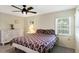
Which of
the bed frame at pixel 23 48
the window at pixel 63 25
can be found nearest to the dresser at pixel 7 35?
the bed frame at pixel 23 48

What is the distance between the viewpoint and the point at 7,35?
235 centimetres

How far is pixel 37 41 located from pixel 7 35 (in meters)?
1.15

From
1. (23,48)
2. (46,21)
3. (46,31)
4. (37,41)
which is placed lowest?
(23,48)

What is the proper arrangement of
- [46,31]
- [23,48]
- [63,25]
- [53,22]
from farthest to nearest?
[23,48], [46,31], [53,22], [63,25]

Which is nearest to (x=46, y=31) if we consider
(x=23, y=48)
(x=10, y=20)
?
(x=23, y=48)

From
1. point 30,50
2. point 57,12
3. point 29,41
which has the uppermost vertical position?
point 57,12

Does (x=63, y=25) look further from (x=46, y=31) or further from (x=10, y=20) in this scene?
(x=10, y=20)

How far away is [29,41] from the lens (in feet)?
Result: 6.06

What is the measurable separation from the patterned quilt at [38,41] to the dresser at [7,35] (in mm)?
167

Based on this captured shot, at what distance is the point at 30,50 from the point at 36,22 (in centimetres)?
69

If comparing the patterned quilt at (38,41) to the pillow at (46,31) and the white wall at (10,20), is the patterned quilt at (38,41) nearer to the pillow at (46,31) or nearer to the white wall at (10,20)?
the pillow at (46,31)

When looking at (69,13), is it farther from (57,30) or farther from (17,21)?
(17,21)
